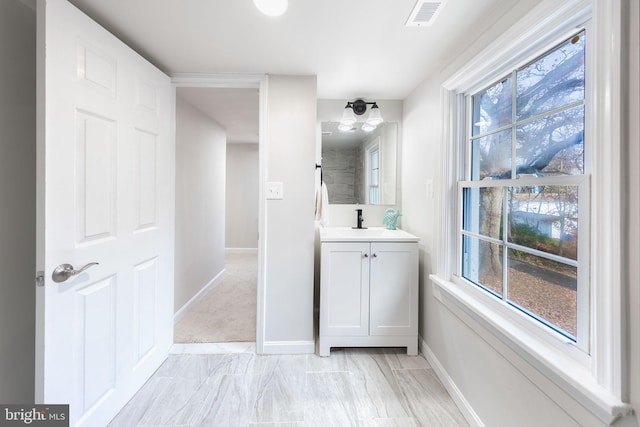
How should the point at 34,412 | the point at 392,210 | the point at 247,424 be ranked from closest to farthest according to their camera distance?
the point at 34,412 < the point at 247,424 < the point at 392,210

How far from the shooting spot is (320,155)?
2.85 meters

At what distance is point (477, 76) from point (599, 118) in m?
0.87

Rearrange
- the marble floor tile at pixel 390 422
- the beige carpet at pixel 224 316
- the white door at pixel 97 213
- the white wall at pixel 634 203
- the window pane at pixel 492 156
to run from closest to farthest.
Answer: the white wall at pixel 634 203 < the white door at pixel 97 213 < the window pane at pixel 492 156 < the marble floor tile at pixel 390 422 < the beige carpet at pixel 224 316

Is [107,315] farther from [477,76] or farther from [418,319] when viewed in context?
[477,76]

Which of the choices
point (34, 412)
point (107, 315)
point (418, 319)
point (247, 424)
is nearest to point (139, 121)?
point (107, 315)

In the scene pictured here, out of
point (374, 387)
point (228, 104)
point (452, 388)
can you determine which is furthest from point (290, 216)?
point (228, 104)

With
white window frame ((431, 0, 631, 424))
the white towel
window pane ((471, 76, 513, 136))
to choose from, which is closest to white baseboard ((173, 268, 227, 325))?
the white towel

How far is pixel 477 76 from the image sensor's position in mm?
1608

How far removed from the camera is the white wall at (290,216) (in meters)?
2.23

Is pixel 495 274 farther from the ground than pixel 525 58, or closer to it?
closer to it

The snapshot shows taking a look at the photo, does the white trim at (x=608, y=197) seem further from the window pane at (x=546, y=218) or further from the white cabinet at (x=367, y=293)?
the white cabinet at (x=367, y=293)

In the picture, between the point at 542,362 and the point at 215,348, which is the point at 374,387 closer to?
the point at 542,362

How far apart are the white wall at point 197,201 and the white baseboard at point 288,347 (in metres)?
1.14

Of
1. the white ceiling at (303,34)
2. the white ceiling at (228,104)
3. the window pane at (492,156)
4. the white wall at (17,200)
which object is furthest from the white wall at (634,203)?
the white ceiling at (228,104)
